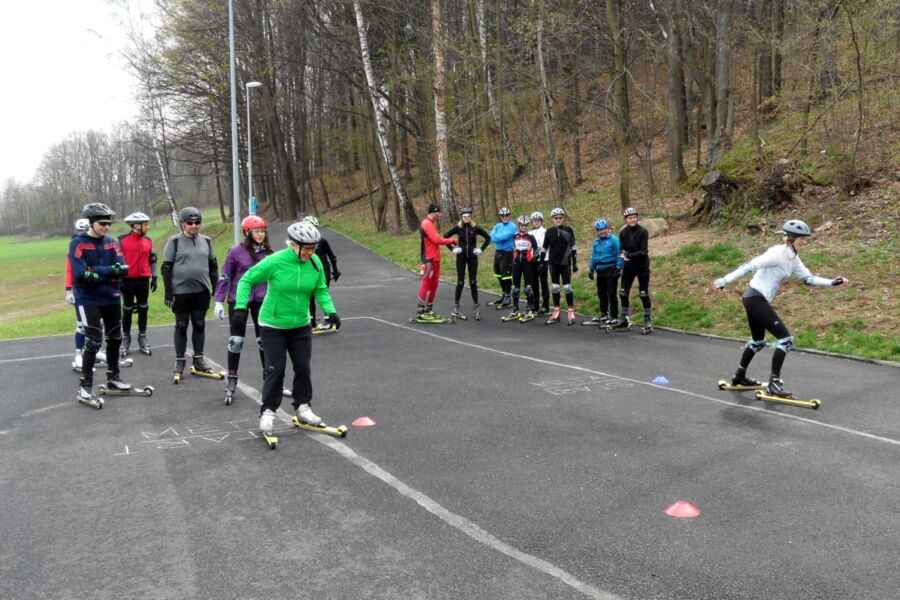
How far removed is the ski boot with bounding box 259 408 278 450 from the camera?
6.22 metres

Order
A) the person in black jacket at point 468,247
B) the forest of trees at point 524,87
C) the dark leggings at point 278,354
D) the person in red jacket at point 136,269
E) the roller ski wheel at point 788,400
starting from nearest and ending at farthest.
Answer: the dark leggings at point 278,354 < the roller ski wheel at point 788,400 < the person in red jacket at point 136,269 < the person in black jacket at point 468,247 < the forest of trees at point 524,87

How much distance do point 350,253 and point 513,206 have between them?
769 centimetres

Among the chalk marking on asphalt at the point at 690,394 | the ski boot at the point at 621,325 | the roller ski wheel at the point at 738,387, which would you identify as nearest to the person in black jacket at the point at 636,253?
the ski boot at the point at 621,325

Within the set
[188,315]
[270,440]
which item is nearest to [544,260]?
[188,315]

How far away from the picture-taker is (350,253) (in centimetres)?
2689

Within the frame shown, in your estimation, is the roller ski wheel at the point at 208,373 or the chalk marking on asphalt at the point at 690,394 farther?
the roller ski wheel at the point at 208,373

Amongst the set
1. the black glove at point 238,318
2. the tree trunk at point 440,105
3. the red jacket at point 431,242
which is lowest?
the black glove at point 238,318

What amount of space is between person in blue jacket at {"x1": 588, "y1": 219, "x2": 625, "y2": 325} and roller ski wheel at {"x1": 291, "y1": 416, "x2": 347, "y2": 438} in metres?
7.31

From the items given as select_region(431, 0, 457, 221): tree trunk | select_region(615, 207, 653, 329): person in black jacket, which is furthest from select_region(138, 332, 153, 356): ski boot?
select_region(431, 0, 457, 221): tree trunk

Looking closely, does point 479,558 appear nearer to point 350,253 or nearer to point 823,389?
point 823,389

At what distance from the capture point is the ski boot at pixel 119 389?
8.18 meters

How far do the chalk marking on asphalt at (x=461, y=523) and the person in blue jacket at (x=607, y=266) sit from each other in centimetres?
768

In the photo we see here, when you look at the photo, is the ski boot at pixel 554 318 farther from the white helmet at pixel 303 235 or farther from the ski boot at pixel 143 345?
the white helmet at pixel 303 235

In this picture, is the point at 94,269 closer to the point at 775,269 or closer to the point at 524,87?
the point at 775,269
